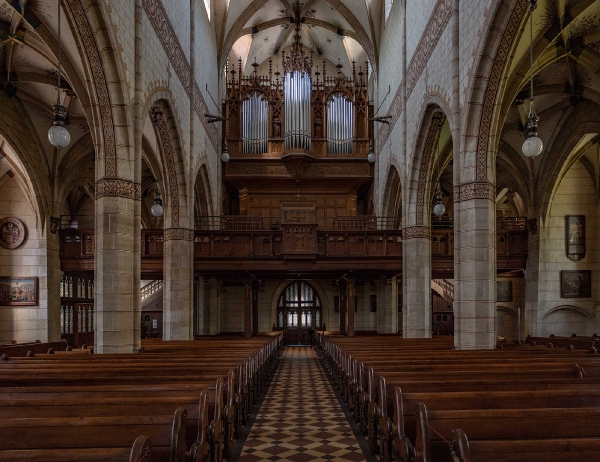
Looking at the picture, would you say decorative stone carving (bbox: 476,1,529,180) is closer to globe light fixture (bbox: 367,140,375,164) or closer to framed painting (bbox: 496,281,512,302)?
globe light fixture (bbox: 367,140,375,164)

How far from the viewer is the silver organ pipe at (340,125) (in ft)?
82.2

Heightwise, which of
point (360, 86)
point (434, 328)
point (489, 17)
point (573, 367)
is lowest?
point (434, 328)

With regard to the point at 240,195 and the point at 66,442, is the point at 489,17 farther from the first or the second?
the point at 240,195

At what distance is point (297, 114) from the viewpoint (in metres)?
24.6

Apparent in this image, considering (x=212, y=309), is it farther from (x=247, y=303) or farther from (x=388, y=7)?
(x=388, y=7)

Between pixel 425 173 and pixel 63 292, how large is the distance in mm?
15359

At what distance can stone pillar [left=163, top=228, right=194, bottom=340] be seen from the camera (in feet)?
56.1

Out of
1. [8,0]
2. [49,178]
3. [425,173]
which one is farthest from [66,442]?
[49,178]

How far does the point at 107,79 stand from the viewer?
1092 cm

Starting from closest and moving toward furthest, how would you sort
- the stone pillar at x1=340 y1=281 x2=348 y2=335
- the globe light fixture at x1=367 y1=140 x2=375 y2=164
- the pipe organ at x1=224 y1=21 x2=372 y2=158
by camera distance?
1. the stone pillar at x1=340 y1=281 x2=348 y2=335
2. the globe light fixture at x1=367 y1=140 x2=375 y2=164
3. the pipe organ at x1=224 y1=21 x2=372 y2=158

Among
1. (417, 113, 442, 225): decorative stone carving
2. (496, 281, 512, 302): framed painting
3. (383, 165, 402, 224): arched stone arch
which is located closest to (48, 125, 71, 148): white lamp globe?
(417, 113, 442, 225): decorative stone carving

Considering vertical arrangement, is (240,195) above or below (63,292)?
above

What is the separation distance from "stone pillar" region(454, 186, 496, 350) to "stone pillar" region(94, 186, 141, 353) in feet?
22.5

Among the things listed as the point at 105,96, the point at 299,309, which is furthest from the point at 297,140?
the point at 105,96
